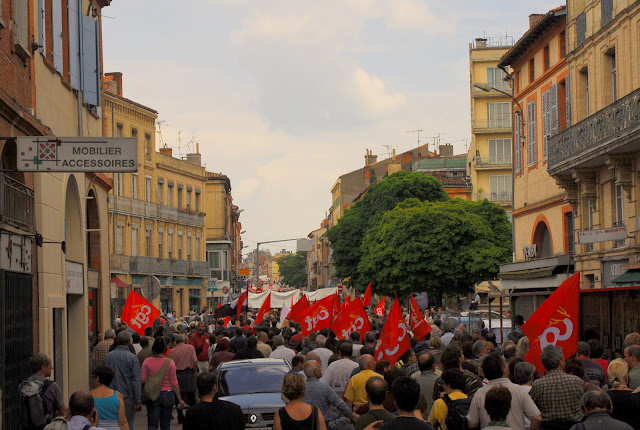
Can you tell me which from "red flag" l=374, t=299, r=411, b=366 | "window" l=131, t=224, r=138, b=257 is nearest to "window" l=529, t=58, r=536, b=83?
"red flag" l=374, t=299, r=411, b=366

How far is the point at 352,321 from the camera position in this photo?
20359 millimetres

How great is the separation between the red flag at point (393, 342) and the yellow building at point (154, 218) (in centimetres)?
4202

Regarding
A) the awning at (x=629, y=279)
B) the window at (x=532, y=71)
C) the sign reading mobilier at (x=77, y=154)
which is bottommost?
the awning at (x=629, y=279)

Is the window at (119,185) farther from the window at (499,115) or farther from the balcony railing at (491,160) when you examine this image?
the window at (499,115)

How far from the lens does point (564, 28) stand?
35062 mm

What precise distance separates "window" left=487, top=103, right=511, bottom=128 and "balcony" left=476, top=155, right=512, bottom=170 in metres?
2.33

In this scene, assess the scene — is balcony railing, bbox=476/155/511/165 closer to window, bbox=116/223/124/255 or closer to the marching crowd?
A: window, bbox=116/223/124/255

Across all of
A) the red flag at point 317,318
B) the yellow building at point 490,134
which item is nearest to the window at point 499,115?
the yellow building at point 490,134

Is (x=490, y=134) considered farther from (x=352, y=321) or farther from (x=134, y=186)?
(x=352, y=321)

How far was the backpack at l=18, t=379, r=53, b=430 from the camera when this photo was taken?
11.1m

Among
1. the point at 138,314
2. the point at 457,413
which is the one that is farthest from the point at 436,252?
the point at 457,413

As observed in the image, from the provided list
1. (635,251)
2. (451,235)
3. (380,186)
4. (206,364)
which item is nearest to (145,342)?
(206,364)

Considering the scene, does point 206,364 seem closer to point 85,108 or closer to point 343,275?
point 85,108

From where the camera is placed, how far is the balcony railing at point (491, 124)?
79562 millimetres
